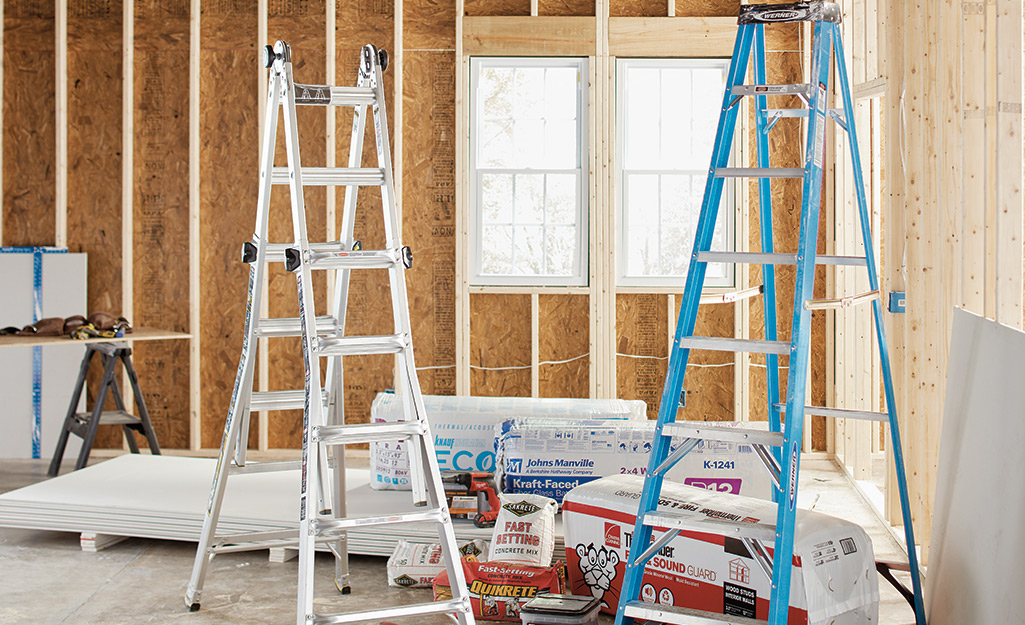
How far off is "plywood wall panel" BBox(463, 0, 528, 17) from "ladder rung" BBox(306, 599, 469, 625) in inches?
170

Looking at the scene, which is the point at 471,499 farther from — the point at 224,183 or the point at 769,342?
the point at 224,183

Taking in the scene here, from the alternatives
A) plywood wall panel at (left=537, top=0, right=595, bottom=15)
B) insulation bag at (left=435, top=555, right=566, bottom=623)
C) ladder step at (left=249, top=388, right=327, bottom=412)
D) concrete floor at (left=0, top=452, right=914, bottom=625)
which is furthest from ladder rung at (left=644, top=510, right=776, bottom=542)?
plywood wall panel at (left=537, top=0, right=595, bottom=15)

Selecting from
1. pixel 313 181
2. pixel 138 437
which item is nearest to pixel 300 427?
pixel 138 437

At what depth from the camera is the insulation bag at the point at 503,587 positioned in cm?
318

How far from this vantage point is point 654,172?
5941 mm

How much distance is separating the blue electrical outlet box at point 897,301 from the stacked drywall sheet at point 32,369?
4.90 metres

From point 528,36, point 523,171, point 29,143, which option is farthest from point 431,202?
point 29,143

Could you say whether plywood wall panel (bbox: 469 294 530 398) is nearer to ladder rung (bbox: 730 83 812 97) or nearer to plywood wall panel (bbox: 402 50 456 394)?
plywood wall panel (bbox: 402 50 456 394)

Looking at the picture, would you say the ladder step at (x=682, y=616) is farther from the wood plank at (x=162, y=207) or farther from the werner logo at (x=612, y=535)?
the wood plank at (x=162, y=207)

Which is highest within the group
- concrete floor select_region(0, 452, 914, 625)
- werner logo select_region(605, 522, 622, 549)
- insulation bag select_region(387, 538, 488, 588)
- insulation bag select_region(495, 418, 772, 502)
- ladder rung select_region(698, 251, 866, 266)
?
ladder rung select_region(698, 251, 866, 266)

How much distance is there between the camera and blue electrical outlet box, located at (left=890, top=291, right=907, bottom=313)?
4.10 metres

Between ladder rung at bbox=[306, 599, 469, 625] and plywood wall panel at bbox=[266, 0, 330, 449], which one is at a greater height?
plywood wall panel at bbox=[266, 0, 330, 449]

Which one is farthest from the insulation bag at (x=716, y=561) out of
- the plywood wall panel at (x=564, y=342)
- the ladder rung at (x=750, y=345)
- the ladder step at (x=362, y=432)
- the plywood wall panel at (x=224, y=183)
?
the plywood wall panel at (x=224, y=183)

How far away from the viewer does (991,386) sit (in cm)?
272
